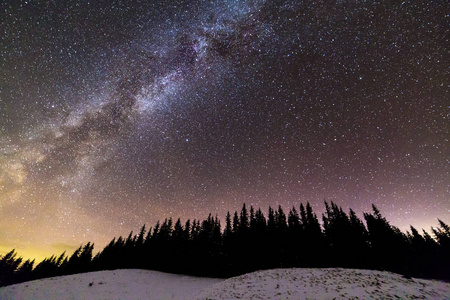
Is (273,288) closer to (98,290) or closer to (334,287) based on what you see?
(334,287)

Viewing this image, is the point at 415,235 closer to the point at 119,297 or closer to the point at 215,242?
the point at 215,242

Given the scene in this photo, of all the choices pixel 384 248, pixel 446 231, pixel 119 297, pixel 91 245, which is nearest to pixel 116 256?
pixel 91 245

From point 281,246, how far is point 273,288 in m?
28.6

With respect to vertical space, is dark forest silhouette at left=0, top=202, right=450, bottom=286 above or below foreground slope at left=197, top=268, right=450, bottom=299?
above

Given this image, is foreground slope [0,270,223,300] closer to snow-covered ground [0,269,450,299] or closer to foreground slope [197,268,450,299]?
snow-covered ground [0,269,450,299]

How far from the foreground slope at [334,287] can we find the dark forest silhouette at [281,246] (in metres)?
23.6

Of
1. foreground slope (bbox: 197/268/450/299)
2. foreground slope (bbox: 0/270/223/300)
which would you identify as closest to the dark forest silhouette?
foreground slope (bbox: 0/270/223/300)

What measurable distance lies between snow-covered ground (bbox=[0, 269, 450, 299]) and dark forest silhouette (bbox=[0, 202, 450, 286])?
1747 cm

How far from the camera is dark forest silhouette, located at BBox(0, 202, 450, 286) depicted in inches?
1678

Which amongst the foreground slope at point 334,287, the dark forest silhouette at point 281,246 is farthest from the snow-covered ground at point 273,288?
the dark forest silhouette at point 281,246

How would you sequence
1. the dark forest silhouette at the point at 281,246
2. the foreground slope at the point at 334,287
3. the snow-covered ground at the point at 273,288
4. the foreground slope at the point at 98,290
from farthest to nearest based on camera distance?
the dark forest silhouette at the point at 281,246 < the foreground slope at the point at 98,290 < the snow-covered ground at the point at 273,288 < the foreground slope at the point at 334,287

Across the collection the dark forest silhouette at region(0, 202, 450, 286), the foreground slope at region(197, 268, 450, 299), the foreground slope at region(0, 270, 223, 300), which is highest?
the dark forest silhouette at region(0, 202, 450, 286)

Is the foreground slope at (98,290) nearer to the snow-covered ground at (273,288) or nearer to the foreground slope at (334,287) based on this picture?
the snow-covered ground at (273,288)

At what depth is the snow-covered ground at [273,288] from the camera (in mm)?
15430
